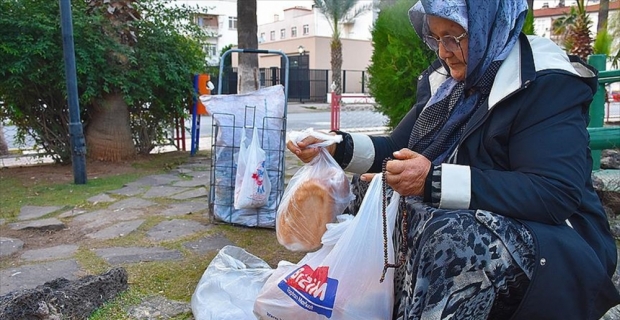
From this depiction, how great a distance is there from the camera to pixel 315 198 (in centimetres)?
206

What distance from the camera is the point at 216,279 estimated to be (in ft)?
7.61

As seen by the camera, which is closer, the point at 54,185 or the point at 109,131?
the point at 54,185

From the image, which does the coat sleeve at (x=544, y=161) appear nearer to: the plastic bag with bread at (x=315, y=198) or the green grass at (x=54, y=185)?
the plastic bag with bread at (x=315, y=198)

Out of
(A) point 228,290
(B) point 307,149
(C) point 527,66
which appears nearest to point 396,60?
(B) point 307,149

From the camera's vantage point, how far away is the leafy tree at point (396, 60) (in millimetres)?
5281

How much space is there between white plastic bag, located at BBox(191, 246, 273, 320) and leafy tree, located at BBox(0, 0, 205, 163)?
143 inches

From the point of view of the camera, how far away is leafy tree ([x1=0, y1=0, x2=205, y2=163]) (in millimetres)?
5129

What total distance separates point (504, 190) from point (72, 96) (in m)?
4.52

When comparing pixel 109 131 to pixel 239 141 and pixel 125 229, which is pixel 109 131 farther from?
pixel 239 141

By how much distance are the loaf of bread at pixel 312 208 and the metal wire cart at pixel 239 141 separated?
54.0 inches

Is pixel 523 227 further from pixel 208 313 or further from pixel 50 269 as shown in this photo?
pixel 50 269

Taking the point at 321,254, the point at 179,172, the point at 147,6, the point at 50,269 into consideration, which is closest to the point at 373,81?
the point at 179,172

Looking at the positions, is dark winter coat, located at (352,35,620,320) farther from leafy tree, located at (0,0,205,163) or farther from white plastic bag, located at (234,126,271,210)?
leafy tree, located at (0,0,205,163)

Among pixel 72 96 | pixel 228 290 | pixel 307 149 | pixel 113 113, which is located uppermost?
pixel 72 96
